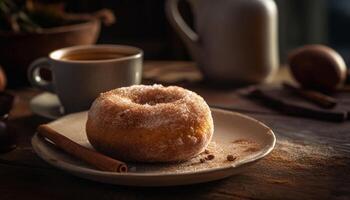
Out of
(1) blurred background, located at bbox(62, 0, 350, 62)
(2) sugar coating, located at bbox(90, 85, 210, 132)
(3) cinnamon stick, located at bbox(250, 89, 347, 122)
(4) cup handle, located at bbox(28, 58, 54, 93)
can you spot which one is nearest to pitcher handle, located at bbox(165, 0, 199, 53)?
(3) cinnamon stick, located at bbox(250, 89, 347, 122)

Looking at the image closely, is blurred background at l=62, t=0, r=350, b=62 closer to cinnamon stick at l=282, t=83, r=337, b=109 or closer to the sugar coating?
cinnamon stick at l=282, t=83, r=337, b=109

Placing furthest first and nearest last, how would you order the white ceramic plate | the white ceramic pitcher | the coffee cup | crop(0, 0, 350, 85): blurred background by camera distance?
1. crop(0, 0, 350, 85): blurred background
2. the white ceramic pitcher
3. the coffee cup
4. the white ceramic plate

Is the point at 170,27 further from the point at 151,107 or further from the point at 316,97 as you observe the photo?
the point at 151,107

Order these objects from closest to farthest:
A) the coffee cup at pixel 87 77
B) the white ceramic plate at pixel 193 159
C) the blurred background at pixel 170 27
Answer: the white ceramic plate at pixel 193 159 → the coffee cup at pixel 87 77 → the blurred background at pixel 170 27

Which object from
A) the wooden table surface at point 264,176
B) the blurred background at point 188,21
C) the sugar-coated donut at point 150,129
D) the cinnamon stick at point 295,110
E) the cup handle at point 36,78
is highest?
the sugar-coated donut at point 150,129

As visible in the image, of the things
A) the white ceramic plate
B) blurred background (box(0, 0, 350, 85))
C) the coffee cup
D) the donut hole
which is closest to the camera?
the white ceramic plate

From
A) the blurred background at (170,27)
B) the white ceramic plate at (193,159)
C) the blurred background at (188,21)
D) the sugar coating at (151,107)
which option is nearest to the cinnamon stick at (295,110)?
the white ceramic plate at (193,159)

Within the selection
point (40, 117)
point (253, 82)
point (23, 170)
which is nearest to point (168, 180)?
point (23, 170)

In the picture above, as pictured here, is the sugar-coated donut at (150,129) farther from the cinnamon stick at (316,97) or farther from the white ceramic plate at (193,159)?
the cinnamon stick at (316,97)
